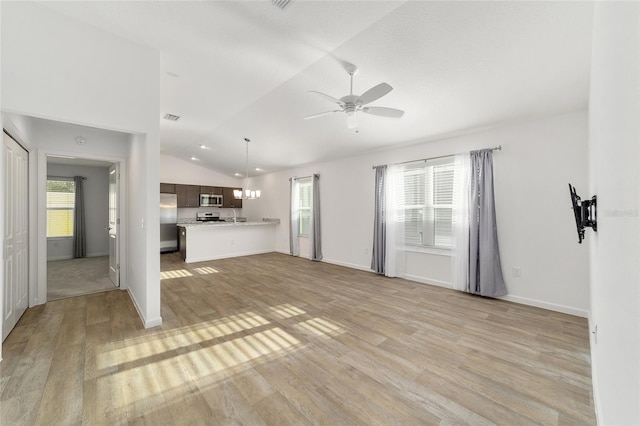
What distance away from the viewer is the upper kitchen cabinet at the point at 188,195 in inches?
327

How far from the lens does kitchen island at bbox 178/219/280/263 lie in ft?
21.8

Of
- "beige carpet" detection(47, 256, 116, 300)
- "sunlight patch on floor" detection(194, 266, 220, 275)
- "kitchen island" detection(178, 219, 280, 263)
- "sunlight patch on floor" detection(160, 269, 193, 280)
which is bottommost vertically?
"sunlight patch on floor" detection(194, 266, 220, 275)

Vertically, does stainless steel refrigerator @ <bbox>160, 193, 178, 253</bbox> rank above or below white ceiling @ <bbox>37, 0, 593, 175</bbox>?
below

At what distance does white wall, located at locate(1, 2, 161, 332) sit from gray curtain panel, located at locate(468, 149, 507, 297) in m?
4.50

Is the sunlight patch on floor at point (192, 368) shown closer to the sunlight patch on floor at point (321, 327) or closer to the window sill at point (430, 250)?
the sunlight patch on floor at point (321, 327)

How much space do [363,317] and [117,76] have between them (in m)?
3.98

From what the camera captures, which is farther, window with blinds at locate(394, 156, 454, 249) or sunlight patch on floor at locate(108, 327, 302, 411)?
window with blinds at locate(394, 156, 454, 249)

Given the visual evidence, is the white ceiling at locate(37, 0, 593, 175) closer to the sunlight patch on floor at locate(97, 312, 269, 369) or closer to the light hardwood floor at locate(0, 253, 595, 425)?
the light hardwood floor at locate(0, 253, 595, 425)

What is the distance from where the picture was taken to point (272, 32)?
2652mm

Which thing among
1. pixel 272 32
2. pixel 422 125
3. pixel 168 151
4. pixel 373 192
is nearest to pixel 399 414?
pixel 272 32

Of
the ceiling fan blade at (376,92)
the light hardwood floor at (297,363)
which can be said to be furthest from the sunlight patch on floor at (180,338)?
the ceiling fan blade at (376,92)

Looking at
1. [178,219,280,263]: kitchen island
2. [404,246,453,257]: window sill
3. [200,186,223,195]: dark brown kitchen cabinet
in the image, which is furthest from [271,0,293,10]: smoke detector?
[200,186,223,195]: dark brown kitchen cabinet

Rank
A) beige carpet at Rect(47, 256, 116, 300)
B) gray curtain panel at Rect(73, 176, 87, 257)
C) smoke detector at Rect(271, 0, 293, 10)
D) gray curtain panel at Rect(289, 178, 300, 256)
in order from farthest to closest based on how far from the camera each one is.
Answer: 1. gray curtain panel at Rect(289, 178, 300, 256)
2. gray curtain panel at Rect(73, 176, 87, 257)
3. beige carpet at Rect(47, 256, 116, 300)
4. smoke detector at Rect(271, 0, 293, 10)

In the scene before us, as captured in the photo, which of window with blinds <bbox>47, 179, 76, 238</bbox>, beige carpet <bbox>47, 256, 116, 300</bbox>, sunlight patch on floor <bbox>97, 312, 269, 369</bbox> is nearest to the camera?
sunlight patch on floor <bbox>97, 312, 269, 369</bbox>
